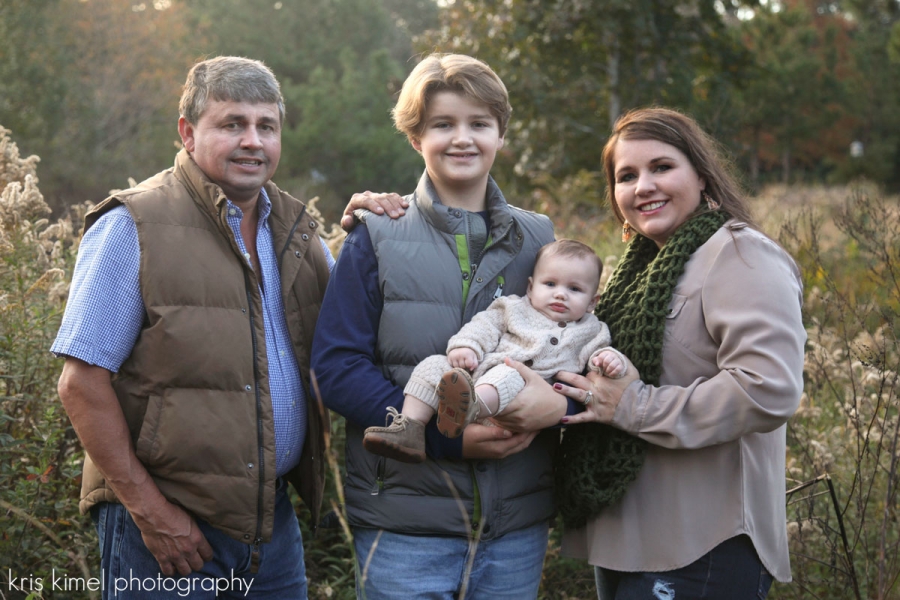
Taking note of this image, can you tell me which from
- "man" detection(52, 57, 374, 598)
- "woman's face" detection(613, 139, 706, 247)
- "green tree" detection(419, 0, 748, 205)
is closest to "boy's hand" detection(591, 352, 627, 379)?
"woman's face" detection(613, 139, 706, 247)

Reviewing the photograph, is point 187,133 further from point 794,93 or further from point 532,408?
point 794,93

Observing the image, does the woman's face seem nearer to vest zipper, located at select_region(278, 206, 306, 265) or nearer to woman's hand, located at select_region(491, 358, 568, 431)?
woman's hand, located at select_region(491, 358, 568, 431)

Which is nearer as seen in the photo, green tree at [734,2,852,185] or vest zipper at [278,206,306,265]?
vest zipper at [278,206,306,265]

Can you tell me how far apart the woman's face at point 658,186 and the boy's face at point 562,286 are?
0.25 metres

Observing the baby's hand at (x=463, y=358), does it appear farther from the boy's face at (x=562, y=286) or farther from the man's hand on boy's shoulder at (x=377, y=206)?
the man's hand on boy's shoulder at (x=377, y=206)

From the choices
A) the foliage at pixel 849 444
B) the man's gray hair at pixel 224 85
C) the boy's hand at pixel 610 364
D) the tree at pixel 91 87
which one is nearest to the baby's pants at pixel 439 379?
the boy's hand at pixel 610 364

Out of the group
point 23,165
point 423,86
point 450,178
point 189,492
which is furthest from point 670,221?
point 23,165

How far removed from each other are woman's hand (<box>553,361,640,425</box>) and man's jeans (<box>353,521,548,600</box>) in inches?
18.3

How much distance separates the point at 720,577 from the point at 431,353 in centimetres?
112

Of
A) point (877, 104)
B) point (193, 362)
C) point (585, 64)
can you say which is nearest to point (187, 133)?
point (193, 362)

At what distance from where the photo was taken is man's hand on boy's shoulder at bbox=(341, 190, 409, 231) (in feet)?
9.17

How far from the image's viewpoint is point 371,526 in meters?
2.63

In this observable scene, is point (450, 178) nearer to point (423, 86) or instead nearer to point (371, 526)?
point (423, 86)

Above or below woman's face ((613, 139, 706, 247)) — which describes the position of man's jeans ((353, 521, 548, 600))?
below
